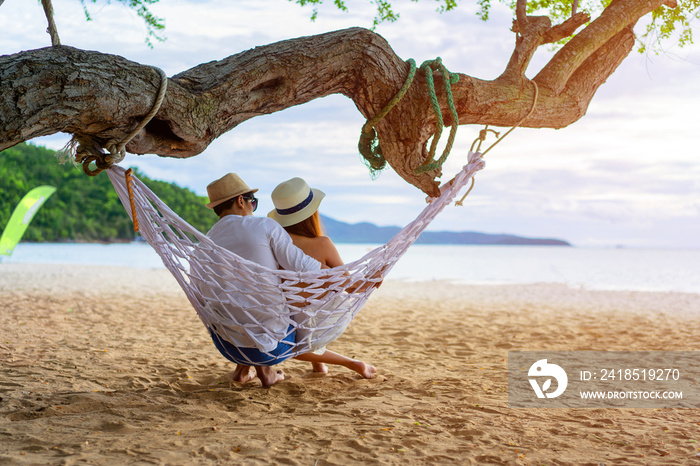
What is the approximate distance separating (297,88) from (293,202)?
0.44 metres

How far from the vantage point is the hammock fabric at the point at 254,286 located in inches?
78.0

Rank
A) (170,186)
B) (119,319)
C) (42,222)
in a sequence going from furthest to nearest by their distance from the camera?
(170,186) < (42,222) < (119,319)

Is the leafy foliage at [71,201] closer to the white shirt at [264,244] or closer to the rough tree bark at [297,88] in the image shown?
the rough tree bark at [297,88]

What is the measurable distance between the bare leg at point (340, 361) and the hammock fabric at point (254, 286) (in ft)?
1.00

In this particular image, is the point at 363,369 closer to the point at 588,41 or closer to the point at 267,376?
the point at 267,376

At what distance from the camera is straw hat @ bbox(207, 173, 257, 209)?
2.19 meters

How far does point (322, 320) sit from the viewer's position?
2158 mm

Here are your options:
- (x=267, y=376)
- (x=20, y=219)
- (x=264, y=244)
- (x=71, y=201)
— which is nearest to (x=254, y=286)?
(x=264, y=244)

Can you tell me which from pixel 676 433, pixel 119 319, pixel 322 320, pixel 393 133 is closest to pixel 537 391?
pixel 676 433

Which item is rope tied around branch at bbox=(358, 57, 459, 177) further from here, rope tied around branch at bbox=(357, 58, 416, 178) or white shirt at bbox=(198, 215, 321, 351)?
white shirt at bbox=(198, 215, 321, 351)

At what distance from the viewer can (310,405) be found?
7.29 ft

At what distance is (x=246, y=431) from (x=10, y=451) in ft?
2.23

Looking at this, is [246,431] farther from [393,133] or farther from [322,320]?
[393,133]

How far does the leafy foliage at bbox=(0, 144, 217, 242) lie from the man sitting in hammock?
28448 mm
